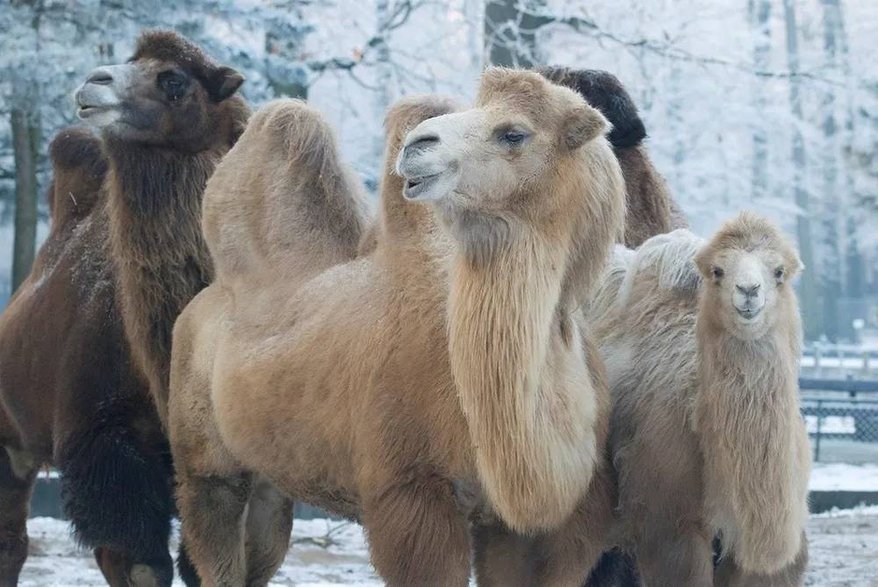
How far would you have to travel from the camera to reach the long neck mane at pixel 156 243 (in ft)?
20.5

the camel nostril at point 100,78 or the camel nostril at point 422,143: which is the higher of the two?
the camel nostril at point 100,78

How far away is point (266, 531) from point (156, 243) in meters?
1.36

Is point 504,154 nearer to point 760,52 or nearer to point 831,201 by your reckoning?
point 831,201

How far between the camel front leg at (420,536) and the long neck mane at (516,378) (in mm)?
150

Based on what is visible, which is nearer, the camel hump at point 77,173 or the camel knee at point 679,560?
the camel knee at point 679,560

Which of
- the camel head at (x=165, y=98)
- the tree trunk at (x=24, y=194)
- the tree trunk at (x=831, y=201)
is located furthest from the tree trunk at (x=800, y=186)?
the camel head at (x=165, y=98)

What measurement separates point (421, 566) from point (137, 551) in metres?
2.37

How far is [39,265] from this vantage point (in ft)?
24.0

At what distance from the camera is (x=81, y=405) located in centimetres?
639

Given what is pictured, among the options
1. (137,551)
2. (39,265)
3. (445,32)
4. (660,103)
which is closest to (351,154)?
(445,32)

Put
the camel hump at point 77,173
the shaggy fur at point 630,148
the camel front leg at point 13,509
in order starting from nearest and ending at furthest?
the shaggy fur at point 630,148 → the camel front leg at point 13,509 → the camel hump at point 77,173

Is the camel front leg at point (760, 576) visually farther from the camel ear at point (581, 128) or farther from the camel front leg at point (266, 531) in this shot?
the camel front leg at point (266, 531)

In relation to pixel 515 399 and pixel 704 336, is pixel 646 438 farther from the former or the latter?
pixel 515 399

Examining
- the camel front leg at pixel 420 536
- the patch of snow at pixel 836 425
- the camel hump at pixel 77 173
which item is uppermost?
the camel hump at pixel 77 173
